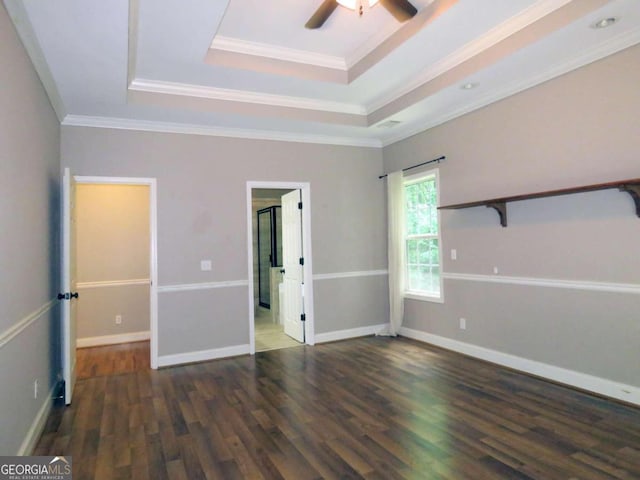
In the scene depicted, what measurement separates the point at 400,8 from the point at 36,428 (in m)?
3.87

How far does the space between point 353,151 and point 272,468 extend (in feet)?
14.0

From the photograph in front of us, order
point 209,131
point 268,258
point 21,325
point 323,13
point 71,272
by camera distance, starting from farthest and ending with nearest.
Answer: point 268,258 < point 209,131 < point 71,272 < point 323,13 < point 21,325

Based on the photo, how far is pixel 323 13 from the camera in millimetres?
2865

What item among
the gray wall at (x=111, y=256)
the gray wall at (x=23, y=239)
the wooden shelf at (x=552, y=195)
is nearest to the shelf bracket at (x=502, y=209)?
the wooden shelf at (x=552, y=195)

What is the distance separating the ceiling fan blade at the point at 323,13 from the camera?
2.77 m

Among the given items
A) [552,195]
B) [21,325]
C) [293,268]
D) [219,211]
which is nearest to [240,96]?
[219,211]

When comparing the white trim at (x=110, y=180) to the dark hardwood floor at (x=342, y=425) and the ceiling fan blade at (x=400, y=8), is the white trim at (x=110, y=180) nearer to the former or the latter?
the dark hardwood floor at (x=342, y=425)

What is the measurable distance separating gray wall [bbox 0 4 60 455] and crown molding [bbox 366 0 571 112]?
3.35 m

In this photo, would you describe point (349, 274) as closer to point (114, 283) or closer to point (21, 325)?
point (114, 283)

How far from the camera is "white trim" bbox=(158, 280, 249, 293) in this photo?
4534 mm

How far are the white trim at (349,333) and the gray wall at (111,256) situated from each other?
2670mm

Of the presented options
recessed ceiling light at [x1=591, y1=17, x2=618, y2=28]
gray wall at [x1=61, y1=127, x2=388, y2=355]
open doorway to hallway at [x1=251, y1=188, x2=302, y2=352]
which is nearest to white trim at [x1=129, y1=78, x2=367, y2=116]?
gray wall at [x1=61, y1=127, x2=388, y2=355]

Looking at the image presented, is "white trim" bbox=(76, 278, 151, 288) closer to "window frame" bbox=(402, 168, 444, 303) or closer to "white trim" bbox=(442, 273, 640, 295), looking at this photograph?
"window frame" bbox=(402, 168, 444, 303)

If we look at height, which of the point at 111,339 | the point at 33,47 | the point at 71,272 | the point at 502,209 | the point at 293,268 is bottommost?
the point at 111,339
